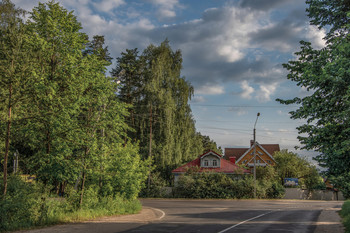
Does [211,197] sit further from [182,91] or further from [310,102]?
[310,102]

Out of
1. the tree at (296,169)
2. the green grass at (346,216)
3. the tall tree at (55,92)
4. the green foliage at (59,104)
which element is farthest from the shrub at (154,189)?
the tall tree at (55,92)

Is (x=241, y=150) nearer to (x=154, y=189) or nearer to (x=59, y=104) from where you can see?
(x=154, y=189)

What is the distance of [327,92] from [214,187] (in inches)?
1195

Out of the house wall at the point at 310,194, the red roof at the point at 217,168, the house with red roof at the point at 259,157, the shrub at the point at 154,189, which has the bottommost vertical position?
the house wall at the point at 310,194

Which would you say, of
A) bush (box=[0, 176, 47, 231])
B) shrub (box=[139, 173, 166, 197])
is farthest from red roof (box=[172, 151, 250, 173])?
bush (box=[0, 176, 47, 231])

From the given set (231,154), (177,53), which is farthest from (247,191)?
(231,154)

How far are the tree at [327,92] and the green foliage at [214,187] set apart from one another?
28559mm

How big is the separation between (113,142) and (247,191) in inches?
1044

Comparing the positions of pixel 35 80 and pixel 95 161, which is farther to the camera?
pixel 95 161

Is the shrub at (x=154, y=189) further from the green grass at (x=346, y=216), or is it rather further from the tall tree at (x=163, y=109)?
the green grass at (x=346, y=216)

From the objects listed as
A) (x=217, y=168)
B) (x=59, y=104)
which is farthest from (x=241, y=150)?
(x=59, y=104)

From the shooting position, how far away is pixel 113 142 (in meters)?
18.8

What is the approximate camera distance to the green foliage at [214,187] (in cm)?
4006

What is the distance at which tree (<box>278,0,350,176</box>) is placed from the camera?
10.3m
